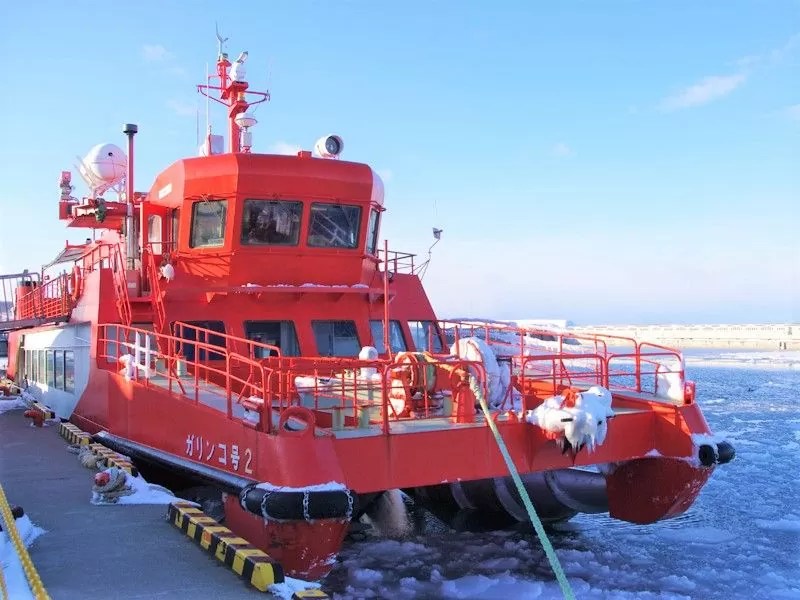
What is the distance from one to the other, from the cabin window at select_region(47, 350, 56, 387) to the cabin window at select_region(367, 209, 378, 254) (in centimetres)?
638

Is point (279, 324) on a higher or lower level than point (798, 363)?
higher

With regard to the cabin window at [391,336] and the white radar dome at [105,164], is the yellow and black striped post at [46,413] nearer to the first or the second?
the white radar dome at [105,164]

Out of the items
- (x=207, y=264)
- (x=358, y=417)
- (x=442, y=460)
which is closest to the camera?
(x=442, y=460)

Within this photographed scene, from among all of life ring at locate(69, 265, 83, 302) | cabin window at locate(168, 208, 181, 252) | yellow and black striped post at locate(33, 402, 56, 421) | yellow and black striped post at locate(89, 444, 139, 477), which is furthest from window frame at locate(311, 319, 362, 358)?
yellow and black striped post at locate(33, 402, 56, 421)

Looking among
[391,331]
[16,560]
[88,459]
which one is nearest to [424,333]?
[391,331]

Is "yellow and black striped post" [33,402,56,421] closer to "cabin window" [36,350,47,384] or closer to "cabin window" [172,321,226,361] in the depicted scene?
"cabin window" [36,350,47,384]

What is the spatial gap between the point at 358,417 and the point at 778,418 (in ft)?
52.0

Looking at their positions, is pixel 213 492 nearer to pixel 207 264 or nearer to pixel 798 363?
pixel 207 264

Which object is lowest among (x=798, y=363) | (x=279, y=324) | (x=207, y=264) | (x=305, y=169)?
(x=798, y=363)

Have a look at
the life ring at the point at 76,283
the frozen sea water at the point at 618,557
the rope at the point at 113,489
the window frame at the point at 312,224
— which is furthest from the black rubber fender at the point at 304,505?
the life ring at the point at 76,283

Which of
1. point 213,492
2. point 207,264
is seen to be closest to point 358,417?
point 213,492

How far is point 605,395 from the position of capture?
23.2 ft

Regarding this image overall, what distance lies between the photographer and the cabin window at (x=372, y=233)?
446 inches

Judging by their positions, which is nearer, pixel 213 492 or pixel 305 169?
pixel 213 492
